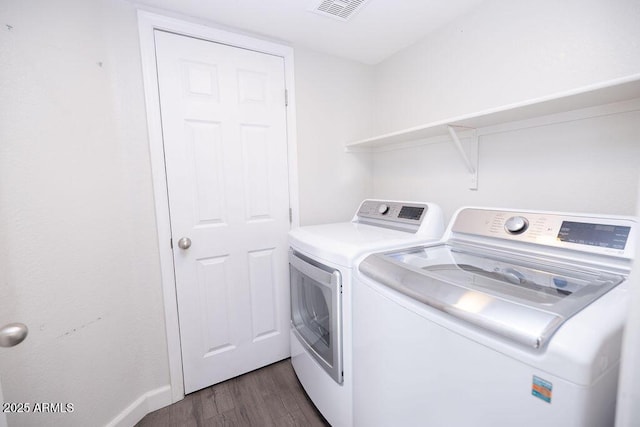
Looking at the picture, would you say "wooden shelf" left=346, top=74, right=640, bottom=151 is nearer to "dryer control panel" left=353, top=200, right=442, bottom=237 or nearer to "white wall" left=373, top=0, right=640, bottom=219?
"white wall" left=373, top=0, right=640, bottom=219

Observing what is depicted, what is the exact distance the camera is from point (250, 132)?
180 centimetres

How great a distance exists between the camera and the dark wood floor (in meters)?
1.50

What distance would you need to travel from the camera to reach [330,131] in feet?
7.00

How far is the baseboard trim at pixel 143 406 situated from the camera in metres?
1.41

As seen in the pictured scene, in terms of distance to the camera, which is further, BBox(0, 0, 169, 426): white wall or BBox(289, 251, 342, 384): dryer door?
BBox(289, 251, 342, 384): dryer door

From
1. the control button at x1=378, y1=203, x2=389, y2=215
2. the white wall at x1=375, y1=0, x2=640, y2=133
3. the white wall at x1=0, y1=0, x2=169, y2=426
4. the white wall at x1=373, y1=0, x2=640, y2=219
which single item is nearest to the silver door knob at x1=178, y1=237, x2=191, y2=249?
the white wall at x1=0, y1=0, x2=169, y2=426

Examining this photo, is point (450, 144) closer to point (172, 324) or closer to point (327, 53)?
point (327, 53)

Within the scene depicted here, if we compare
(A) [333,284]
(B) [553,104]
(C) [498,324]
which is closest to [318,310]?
(A) [333,284]

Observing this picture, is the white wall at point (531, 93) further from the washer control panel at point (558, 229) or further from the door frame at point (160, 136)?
the door frame at point (160, 136)

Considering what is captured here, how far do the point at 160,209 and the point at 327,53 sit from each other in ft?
5.39

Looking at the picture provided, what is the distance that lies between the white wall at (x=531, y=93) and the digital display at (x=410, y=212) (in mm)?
348

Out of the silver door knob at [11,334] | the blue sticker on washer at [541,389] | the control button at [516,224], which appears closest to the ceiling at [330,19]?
the control button at [516,224]

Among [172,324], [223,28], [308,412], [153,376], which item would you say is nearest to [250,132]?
[223,28]

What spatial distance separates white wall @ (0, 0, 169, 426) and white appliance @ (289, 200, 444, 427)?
2.75 ft
